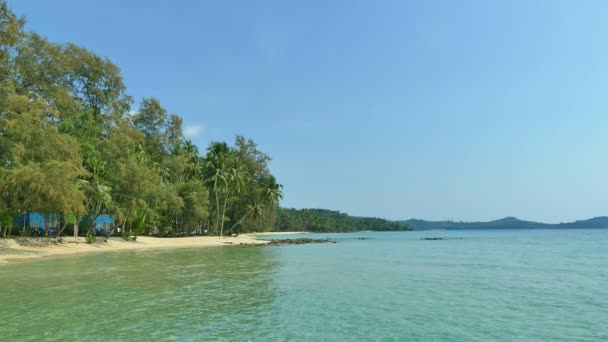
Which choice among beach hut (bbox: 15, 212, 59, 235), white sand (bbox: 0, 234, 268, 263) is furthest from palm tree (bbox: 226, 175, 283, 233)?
beach hut (bbox: 15, 212, 59, 235)

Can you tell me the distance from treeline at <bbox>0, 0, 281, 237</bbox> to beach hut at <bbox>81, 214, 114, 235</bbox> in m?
0.84

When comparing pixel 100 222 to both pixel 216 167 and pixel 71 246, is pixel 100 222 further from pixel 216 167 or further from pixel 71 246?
pixel 216 167

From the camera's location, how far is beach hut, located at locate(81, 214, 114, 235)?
166 feet

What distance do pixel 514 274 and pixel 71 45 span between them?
4666cm

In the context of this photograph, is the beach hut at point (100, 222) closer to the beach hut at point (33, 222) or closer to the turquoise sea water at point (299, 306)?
the beach hut at point (33, 222)

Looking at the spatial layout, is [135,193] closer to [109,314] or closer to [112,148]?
[112,148]

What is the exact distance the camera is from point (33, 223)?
4784cm

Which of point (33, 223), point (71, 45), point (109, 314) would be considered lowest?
point (109, 314)

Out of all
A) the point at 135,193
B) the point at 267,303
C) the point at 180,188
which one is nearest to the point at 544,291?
the point at 267,303

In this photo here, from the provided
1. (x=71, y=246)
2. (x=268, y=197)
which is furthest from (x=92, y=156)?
(x=268, y=197)

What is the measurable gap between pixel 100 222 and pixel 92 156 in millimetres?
12693

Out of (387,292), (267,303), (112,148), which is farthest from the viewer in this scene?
(112,148)

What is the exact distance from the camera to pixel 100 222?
54469 millimetres

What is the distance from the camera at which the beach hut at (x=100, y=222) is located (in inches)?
1987
